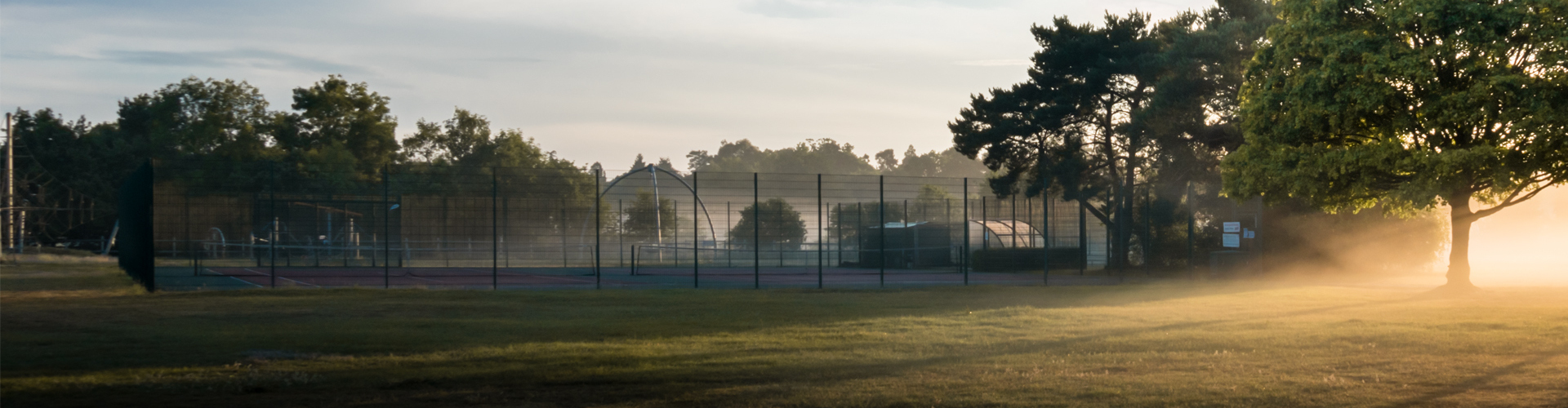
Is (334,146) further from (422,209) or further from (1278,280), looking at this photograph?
(1278,280)

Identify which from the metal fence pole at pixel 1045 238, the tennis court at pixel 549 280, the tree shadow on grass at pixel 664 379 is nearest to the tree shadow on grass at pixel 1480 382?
the tree shadow on grass at pixel 664 379

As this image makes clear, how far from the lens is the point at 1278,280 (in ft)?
76.6

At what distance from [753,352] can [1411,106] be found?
1439cm

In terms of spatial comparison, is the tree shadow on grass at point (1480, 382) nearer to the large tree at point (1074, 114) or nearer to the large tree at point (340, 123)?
the large tree at point (1074, 114)

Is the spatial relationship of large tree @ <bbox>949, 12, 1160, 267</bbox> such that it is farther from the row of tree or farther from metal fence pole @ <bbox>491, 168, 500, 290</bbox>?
metal fence pole @ <bbox>491, 168, 500, 290</bbox>

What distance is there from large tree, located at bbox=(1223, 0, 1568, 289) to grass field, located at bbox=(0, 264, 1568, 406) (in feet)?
10.2

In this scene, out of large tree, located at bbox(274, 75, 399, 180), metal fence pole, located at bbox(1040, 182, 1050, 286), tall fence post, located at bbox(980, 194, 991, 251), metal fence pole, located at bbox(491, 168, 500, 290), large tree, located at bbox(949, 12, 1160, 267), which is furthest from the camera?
large tree, located at bbox(274, 75, 399, 180)

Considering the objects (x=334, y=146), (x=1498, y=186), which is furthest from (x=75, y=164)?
(x=1498, y=186)

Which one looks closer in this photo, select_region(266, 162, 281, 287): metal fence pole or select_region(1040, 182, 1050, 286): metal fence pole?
select_region(266, 162, 281, 287): metal fence pole

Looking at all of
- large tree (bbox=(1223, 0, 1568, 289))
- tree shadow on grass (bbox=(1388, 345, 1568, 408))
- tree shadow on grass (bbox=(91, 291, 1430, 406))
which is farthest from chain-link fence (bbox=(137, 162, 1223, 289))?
tree shadow on grass (bbox=(1388, 345, 1568, 408))

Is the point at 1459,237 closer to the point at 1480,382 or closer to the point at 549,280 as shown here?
the point at 1480,382

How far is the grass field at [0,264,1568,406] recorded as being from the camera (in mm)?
6367

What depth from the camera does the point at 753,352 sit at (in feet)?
28.5

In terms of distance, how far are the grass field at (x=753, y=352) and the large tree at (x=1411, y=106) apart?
3.12 m
